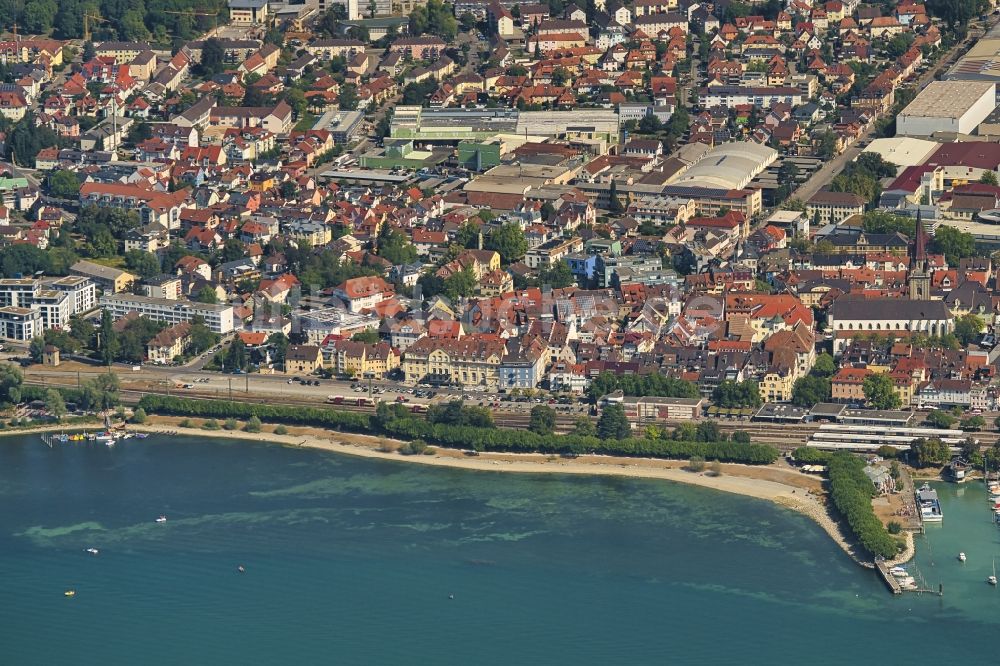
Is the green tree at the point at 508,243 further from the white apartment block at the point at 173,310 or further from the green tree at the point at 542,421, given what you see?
the green tree at the point at 542,421

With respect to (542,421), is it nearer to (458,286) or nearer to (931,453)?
(931,453)

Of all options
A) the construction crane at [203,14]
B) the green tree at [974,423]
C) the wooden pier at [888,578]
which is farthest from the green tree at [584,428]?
the construction crane at [203,14]

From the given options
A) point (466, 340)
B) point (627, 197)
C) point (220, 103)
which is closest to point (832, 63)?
point (627, 197)

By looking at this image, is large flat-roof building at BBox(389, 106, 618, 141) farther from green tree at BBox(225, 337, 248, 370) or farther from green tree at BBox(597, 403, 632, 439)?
green tree at BBox(597, 403, 632, 439)

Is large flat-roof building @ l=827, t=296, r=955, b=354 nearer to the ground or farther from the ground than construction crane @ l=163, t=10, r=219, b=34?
nearer to the ground

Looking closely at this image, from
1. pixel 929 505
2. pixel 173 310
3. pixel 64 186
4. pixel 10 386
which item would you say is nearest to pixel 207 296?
pixel 173 310

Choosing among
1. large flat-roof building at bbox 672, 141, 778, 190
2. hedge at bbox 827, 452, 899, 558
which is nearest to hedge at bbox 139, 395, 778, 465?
hedge at bbox 827, 452, 899, 558
